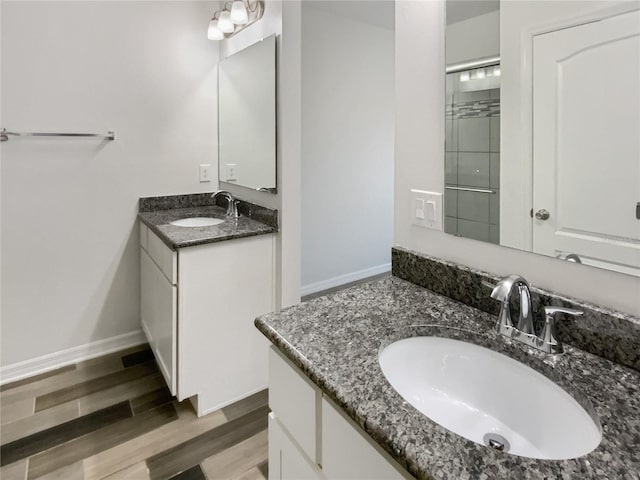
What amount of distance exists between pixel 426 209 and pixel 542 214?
0.35m

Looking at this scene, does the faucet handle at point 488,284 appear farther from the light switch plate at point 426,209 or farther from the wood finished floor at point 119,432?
the wood finished floor at point 119,432

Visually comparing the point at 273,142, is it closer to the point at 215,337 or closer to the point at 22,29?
the point at 215,337

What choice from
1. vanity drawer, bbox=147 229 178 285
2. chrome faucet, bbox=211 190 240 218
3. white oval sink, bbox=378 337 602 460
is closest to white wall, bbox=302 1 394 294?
chrome faucet, bbox=211 190 240 218

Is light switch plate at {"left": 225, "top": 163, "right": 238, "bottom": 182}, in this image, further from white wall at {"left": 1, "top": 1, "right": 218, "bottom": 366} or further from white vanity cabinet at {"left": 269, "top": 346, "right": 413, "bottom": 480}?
white vanity cabinet at {"left": 269, "top": 346, "right": 413, "bottom": 480}

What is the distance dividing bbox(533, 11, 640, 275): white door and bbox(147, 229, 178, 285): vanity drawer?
1.41 meters

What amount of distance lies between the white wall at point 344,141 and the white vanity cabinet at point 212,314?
1466 mm

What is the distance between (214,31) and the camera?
2.34m

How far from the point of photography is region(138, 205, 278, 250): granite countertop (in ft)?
5.92

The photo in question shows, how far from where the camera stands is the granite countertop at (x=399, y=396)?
1.83ft

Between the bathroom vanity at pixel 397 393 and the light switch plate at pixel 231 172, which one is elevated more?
the light switch plate at pixel 231 172

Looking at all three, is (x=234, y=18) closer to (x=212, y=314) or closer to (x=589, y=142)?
(x=212, y=314)

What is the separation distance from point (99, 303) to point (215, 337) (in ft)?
3.09

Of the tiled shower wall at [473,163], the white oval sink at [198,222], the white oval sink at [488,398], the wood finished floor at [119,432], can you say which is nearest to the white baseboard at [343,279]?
the white oval sink at [198,222]

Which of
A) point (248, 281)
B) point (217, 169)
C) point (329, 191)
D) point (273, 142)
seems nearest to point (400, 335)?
point (248, 281)
